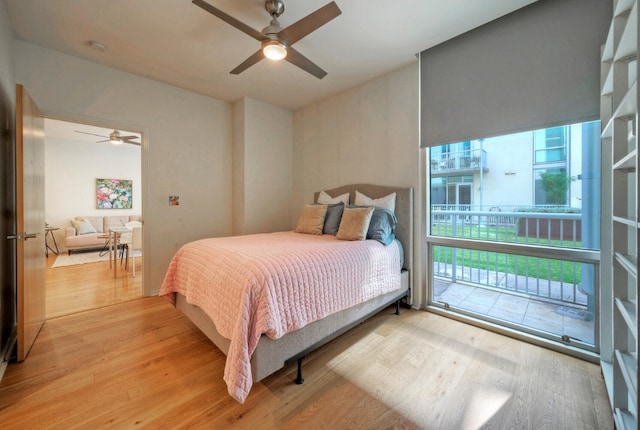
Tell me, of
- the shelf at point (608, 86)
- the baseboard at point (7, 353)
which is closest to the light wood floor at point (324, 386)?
the baseboard at point (7, 353)

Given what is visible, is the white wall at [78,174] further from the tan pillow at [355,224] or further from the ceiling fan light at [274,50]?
the tan pillow at [355,224]

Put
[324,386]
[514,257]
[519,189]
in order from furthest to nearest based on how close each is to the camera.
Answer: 1. [514,257]
2. [519,189]
3. [324,386]

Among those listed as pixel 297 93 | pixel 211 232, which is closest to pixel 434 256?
pixel 297 93

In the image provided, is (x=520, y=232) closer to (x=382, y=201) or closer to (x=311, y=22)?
(x=382, y=201)

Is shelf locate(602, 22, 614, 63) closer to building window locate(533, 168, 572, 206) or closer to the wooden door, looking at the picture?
building window locate(533, 168, 572, 206)

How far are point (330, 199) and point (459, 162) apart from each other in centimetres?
159

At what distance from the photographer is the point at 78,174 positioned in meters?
6.37

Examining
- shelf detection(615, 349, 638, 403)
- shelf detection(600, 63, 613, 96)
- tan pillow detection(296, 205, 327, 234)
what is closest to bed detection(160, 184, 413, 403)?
tan pillow detection(296, 205, 327, 234)

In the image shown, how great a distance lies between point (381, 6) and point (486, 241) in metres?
2.29

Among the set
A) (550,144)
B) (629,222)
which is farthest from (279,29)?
(550,144)

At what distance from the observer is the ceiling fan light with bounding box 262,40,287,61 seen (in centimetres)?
196

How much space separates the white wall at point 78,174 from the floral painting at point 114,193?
85 millimetres

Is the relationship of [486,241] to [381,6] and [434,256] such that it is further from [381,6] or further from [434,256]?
[381,6]

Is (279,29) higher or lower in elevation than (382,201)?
higher
